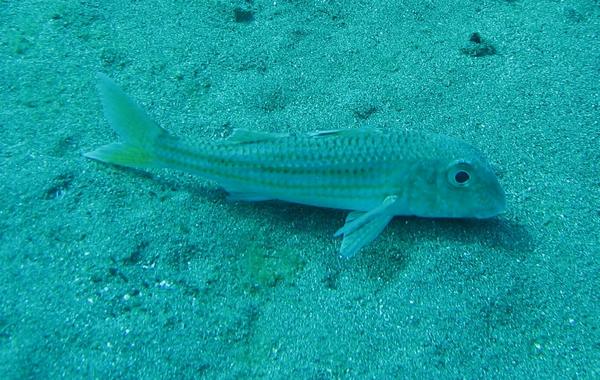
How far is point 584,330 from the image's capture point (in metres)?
3.22

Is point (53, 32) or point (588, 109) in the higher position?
point (53, 32)

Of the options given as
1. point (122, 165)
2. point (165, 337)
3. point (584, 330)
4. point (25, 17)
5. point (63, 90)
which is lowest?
point (584, 330)

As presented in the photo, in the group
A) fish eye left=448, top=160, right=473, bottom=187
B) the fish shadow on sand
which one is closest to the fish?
fish eye left=448, top=160, right=473, bottom=187

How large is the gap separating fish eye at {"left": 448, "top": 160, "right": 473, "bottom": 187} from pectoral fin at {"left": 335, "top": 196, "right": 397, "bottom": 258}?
0.48m

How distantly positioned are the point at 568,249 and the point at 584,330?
2.30ft

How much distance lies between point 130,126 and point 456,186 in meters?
2.81

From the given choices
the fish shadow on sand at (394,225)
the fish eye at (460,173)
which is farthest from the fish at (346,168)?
the fish shadow on sand at (394,225)

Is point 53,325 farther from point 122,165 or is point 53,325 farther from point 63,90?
point 63,90

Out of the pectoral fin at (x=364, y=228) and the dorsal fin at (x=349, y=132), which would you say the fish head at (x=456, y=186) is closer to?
the pectoral fin at (x=364, y=228)

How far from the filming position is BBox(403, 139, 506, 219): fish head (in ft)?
11.9

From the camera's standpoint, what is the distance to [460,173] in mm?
3631

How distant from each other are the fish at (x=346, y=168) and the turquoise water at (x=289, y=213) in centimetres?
22

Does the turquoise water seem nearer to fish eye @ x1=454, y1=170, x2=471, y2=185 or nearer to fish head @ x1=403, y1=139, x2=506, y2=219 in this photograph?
fish head @ x1=403, y1=139, x2=506, y2=219

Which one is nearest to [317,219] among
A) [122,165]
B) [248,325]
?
[248,325]
